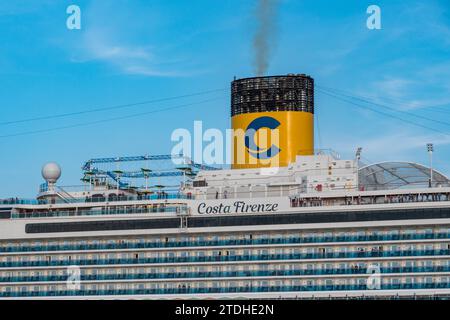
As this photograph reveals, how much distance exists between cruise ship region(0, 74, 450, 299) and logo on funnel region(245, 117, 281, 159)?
10cm

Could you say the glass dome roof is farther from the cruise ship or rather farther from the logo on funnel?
the logo on funnel

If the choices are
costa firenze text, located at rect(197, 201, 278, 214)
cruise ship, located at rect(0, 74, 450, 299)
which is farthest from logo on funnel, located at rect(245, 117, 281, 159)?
costa firenze text, located at rect(197, 201, 278, 214)

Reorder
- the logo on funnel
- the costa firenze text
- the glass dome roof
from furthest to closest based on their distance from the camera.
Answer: the logo on funnel < the glass dome roof < the costa firenze text

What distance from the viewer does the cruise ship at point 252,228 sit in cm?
5981

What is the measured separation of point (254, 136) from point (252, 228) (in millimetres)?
11569

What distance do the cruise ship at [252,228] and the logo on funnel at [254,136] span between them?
10cm

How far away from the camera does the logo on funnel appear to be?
238 ft

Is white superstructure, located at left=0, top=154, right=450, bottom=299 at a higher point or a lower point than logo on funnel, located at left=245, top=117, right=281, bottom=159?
lower

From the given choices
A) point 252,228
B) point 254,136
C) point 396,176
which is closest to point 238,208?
point 252,228

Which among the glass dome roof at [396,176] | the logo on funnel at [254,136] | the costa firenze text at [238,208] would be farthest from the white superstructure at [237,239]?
the logo on funnel at [254,136]

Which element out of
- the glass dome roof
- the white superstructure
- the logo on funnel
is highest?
the logo on funnel
